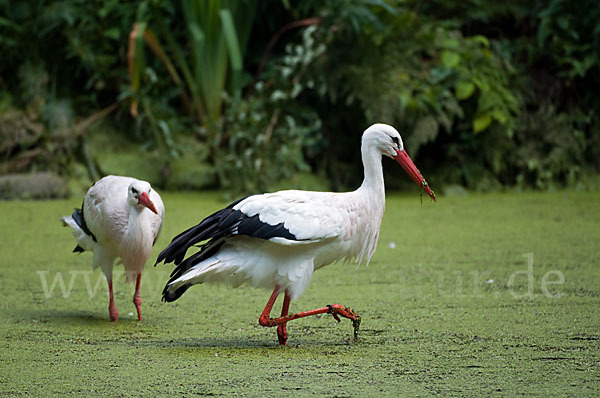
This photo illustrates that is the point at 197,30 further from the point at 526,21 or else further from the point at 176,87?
the point at 526,21

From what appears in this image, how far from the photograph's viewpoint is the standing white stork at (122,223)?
13.8 ft

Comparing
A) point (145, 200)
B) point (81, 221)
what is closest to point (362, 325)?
Answer: point (145, 200)

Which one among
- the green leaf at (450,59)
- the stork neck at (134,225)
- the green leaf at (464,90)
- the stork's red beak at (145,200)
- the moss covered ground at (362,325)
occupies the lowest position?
the moss covered ground at (362,325)

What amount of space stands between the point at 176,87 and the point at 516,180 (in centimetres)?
373

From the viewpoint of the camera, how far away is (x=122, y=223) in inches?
167

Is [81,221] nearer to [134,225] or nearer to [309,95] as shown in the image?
[134,225]

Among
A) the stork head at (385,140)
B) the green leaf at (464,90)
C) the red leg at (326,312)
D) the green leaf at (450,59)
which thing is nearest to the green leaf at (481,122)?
the green leaf at (464,90)

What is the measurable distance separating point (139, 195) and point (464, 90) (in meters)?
4.76

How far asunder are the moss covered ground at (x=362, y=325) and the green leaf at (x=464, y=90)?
1.87 meters

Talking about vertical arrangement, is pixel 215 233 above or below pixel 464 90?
below

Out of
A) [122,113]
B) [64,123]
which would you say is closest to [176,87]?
[122,113]

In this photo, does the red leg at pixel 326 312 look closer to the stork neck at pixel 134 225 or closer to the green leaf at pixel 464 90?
the stork neck at pixel 134 225

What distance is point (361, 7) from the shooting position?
803 centimetres

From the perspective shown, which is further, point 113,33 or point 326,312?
point 113,33
